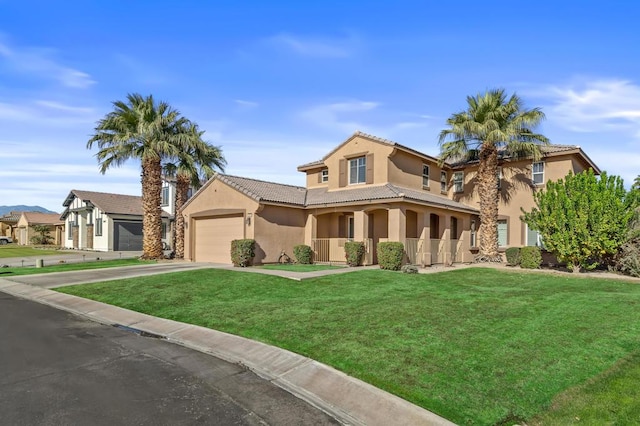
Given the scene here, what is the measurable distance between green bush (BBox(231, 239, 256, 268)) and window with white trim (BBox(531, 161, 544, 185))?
16.2 m

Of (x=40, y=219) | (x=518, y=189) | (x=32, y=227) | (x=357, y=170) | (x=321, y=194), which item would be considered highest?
(x=357, y=170)

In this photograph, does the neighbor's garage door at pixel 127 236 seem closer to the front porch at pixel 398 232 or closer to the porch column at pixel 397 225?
the front porch at pixel 398 232

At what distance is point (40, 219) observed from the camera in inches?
2213

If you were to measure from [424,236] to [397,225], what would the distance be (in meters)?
2.16

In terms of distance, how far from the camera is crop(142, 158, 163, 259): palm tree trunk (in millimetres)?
26438

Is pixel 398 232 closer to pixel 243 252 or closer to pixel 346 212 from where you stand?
pixel 346 212

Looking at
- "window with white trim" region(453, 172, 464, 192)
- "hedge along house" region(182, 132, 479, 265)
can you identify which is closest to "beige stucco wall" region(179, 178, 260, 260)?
"hedge along house" region(182, 132, 479, 265)

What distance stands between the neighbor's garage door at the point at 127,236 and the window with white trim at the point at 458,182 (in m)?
30.2

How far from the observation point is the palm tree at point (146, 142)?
2597 cm

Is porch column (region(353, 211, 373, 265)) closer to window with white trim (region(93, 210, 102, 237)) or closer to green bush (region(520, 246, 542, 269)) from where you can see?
green bush (region(520, 246, 542, 269))

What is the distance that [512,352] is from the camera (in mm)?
7129

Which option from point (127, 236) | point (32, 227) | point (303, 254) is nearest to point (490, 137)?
point (303, 254)

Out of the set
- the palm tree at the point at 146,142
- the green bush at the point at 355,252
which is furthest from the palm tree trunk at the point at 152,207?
the green bush at the point at 355,252

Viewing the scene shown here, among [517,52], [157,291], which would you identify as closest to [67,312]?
[157,291]
